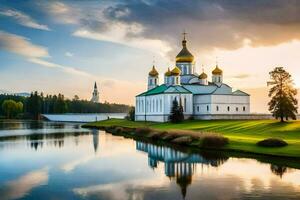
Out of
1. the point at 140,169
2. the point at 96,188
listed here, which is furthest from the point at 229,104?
the point at 96,188

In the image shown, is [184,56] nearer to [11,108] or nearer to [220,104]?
[220,104]

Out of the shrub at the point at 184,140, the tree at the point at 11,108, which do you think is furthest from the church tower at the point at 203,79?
the tree at the point at 11,108

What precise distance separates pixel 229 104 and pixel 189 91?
8571mm

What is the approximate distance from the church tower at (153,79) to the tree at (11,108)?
73710 mm

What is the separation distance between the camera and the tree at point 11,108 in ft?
528

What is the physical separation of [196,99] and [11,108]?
314 feet

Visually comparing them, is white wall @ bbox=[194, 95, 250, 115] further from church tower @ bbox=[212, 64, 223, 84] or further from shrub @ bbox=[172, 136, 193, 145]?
shrub @ bbox=[172, 136, 193, 145]

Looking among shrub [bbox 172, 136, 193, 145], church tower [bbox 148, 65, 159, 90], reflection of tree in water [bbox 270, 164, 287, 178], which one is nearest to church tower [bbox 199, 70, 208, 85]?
church tower [bbox 148, 65, 159, 90]

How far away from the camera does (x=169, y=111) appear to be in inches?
3383

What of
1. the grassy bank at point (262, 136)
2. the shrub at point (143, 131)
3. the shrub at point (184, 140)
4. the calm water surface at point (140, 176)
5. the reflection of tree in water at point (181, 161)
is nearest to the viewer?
the calm water surface at point (140, 176)

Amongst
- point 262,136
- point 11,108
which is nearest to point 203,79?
point 262,136

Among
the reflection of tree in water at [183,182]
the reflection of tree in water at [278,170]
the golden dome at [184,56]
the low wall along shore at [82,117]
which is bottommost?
the reflection of tree in water at [183,182]

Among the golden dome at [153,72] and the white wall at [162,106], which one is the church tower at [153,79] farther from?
the white wall at [162,106]

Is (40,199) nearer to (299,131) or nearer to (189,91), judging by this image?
(299,131)
